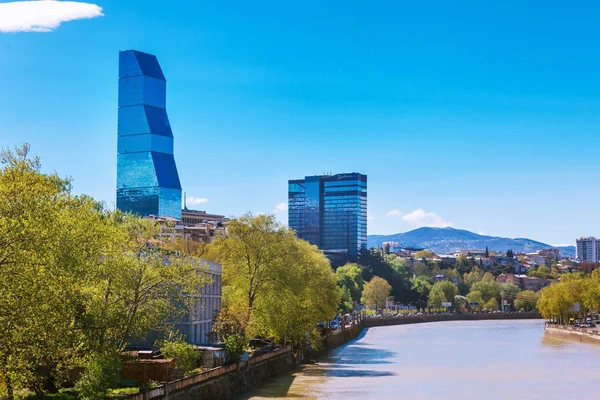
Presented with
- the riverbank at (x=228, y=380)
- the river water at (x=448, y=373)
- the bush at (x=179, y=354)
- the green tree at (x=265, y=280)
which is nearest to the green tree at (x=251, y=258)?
the green tree at (x=265, y=280)

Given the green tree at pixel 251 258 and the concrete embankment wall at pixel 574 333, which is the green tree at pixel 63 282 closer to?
the green tree at pixel 251 258

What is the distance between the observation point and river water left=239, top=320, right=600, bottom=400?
2447 inches

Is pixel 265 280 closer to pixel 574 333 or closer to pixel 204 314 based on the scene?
pixel 204 314

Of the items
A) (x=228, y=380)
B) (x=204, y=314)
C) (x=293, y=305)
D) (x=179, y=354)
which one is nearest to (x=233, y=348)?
(x=228, y=380)

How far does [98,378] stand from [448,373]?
4400 centimetres

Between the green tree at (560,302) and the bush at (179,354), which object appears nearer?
the bush at (179,354)

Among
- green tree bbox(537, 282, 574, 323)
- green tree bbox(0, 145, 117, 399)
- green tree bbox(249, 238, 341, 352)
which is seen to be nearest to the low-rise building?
green tree bbox(249, 238, 341, 352)

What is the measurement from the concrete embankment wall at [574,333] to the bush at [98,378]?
88.5 m

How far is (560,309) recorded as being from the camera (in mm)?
150375

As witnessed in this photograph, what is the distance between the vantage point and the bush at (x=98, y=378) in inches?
1592

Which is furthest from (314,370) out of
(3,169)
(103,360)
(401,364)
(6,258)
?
(6,258)

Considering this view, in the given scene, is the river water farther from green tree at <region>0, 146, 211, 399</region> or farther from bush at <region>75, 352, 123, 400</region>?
bush at <region>75, 352, 123, 400</region>

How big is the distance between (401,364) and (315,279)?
1170cm

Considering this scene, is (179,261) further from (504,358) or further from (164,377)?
(504,358)
